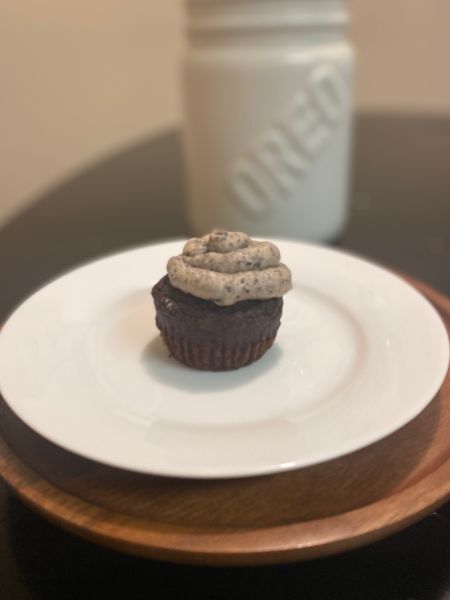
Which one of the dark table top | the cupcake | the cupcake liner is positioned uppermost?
the cupcake

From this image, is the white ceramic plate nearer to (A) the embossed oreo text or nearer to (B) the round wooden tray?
(B) the round wooden tray

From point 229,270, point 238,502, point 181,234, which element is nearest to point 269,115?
point 181,234

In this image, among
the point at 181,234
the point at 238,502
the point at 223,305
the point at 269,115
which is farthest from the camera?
the point at 181,234

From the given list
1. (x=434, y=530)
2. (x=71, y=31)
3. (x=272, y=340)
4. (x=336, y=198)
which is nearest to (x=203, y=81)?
(x=336, y=198)

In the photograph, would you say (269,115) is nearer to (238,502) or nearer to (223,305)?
(223,305)

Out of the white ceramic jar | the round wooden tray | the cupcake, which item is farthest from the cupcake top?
the white ceramic jar

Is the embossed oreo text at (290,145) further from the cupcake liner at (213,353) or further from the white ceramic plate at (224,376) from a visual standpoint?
the cupcake liner at (213,353)

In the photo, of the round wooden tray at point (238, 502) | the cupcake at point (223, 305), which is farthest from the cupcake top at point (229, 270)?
the round wooden tray at point (238, 502)

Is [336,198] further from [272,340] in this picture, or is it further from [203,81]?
[272,340]
